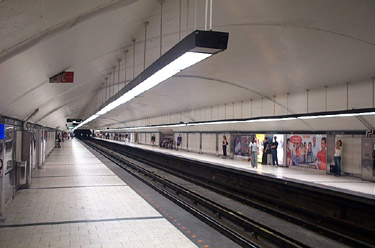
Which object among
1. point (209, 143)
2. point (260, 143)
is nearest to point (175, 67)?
point (260, 143)

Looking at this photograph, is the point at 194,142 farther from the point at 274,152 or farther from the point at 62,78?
the point at 62,78

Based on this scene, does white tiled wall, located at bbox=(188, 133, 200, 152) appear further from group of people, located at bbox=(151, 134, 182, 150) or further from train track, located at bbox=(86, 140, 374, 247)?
train track, located at bbox=(86, 140, 374, 247)

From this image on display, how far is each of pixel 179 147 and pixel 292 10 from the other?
28086 millimetres

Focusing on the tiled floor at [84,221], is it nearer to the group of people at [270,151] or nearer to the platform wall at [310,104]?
the platform wall at [310,104]

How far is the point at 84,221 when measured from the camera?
686cm

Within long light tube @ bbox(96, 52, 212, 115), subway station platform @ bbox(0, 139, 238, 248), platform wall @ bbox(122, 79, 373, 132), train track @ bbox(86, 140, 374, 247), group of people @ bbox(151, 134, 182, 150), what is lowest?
train track @ bbox(86, 140, 374, 247)


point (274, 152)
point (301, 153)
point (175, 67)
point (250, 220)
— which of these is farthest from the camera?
point (274, 152)

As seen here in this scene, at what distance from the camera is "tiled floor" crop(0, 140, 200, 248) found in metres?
5.64

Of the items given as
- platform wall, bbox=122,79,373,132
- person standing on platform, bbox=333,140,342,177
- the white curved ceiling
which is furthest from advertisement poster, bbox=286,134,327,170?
the white curved ceiling

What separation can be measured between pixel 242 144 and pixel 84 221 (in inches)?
634

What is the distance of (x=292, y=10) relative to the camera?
20.6 feet

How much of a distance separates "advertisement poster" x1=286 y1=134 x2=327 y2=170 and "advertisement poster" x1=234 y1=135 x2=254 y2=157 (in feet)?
11.0

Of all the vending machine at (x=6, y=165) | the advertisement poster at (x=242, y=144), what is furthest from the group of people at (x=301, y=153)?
the vending machine at (x=6, y=165)

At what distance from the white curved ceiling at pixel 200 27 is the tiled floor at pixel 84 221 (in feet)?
7.72
